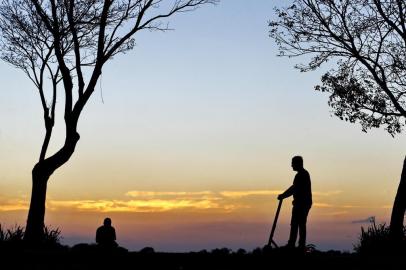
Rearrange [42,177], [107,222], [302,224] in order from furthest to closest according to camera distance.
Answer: [42,177], [107,222], [302,224]

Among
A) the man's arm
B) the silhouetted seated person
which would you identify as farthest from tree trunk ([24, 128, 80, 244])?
the man's arm

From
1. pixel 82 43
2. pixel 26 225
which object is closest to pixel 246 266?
pixel 26 225

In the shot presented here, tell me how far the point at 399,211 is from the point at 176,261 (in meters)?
11.1

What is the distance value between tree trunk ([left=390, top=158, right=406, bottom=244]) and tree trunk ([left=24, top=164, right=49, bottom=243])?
12852mm

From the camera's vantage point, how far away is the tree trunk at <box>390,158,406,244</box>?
24234 millimetres

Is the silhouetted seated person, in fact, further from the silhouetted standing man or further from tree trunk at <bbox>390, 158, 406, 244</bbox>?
tree trunk at <bbox>390, 158, 406, 244</bbox>

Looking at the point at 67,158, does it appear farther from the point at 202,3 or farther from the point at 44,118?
the point at 202,3

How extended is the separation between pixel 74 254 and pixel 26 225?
6.77 meters

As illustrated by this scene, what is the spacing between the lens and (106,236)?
18250mm

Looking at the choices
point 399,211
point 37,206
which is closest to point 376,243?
point 399,211

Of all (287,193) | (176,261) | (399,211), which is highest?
(399,211)

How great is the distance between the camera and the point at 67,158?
2475 cm

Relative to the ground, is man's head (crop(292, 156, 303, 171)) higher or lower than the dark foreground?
higher

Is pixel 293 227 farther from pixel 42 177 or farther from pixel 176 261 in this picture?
pixel 42 177
